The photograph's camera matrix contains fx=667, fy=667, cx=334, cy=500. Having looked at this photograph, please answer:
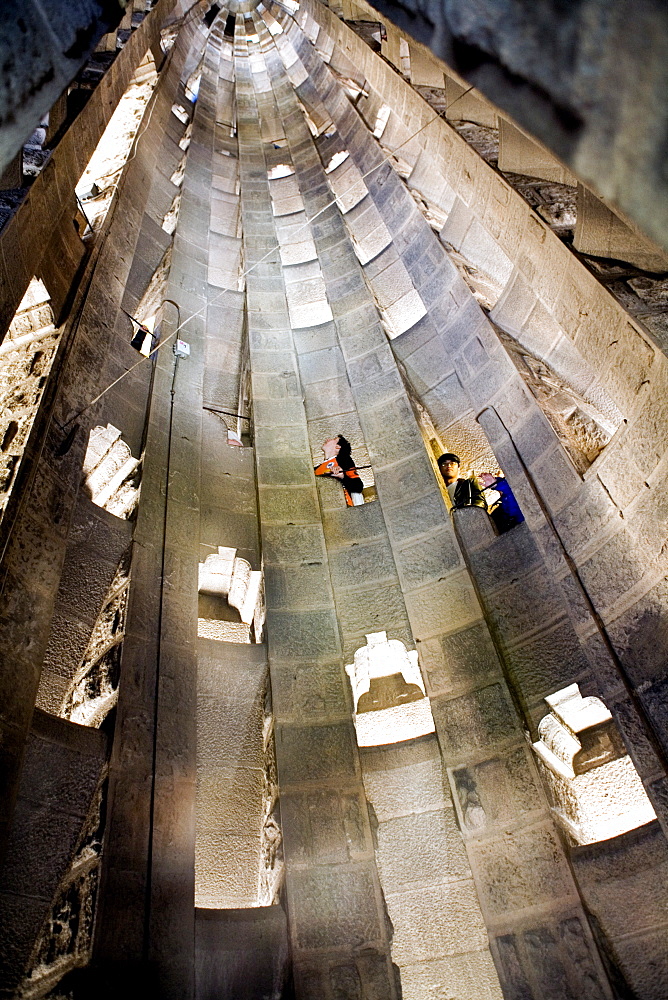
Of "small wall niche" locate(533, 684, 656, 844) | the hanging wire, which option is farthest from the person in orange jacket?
"small wall niche" locate(533, 684, 656, 844)

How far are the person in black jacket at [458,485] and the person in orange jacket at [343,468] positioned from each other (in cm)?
94

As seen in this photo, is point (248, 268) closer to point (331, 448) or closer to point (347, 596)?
point (331, 448)

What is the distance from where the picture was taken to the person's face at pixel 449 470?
7.24m

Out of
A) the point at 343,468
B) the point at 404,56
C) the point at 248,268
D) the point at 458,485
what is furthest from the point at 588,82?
the point at 404,56

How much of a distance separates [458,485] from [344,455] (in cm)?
144

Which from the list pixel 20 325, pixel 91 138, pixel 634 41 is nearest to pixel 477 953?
pixel 634 41

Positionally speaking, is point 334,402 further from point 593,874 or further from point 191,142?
point 191,142

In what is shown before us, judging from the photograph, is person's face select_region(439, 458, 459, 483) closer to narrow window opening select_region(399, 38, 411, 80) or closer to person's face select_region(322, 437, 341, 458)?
person's face select_region(322, 437, 341, 458)

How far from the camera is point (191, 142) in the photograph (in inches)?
484

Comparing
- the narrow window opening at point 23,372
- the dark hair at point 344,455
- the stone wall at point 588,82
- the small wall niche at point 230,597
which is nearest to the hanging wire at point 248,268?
the narrow window opening at point 23,372

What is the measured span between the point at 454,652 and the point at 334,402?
374cm

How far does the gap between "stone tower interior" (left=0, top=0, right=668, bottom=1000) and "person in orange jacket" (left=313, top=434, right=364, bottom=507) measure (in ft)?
0.40

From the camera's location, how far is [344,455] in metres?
7.69

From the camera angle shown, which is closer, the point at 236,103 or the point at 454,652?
the point at 454,652
